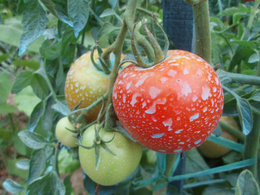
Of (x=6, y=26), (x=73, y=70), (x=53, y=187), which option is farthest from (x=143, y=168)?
(x=6, y=26)

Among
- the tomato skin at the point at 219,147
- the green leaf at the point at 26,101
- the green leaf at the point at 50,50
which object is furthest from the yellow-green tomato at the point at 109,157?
the green leaf at the point at 26,101

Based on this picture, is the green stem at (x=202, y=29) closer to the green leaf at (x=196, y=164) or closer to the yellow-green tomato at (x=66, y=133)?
the yellow-green tomato at (x=66, y=133)

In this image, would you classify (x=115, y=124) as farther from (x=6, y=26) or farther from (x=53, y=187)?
(x=6, y=26)

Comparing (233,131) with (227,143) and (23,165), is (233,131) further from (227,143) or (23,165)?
(23,165)

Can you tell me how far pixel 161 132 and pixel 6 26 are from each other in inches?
42.1

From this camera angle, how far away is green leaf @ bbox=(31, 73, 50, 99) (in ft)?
Answer: 1.86

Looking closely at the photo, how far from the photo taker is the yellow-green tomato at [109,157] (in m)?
0.39

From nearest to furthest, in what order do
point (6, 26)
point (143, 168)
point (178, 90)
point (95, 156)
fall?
1. point (178, 90)
2. point (95, 156)
3. point (143, 168)
4. point (6, 26)

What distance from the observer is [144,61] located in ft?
1.07

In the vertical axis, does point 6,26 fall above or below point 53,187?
above

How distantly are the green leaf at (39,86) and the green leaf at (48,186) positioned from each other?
0.64 ft

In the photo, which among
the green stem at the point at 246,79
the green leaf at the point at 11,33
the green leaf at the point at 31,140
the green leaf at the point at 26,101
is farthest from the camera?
the green leaf at the point at 26,101

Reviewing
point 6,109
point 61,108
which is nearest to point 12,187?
point 61,108

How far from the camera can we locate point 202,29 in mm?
342
